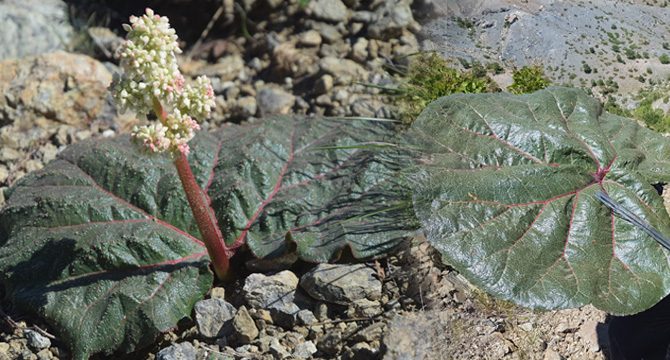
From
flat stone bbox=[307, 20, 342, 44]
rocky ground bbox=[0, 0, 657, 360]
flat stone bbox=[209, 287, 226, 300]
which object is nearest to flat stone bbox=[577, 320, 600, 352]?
rocky ground bbox=[0, 0, 657, 360]

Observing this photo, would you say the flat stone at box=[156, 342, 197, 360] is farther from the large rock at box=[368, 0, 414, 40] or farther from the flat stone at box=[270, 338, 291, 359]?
the large rock at box=[368, 0, 414, 40]

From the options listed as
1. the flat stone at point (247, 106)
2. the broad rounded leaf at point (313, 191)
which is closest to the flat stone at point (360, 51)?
the flat stone at point (247, 106)

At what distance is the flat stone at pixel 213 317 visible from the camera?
3.55 meters

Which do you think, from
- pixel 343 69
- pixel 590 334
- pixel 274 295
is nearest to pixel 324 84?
pixel 343 69

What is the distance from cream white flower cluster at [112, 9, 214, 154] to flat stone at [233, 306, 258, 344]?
765mm

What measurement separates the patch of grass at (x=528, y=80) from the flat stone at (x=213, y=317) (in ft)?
5.11

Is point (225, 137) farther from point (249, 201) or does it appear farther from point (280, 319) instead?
point (280, 319)

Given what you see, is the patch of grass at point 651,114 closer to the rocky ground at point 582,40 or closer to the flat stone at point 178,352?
the rocky ground at point 582,40

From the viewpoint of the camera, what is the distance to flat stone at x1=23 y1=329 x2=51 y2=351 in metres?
3.62

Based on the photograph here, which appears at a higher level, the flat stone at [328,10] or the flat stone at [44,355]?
the flat stone at [328,10]

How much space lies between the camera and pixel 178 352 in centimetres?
341

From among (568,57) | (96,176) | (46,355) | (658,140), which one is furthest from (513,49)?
(46,355)

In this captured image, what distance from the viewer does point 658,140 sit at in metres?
3.44

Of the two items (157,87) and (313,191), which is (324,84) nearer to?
(313,191)
